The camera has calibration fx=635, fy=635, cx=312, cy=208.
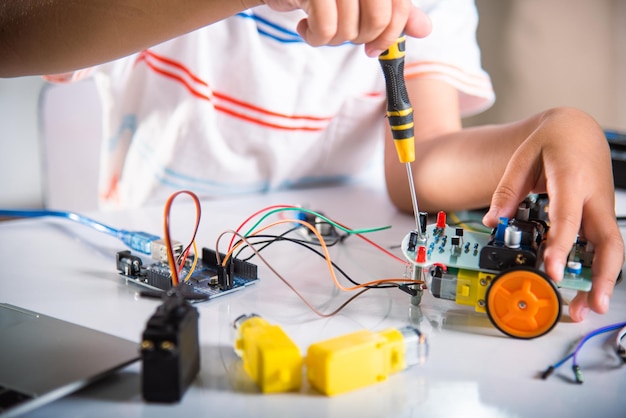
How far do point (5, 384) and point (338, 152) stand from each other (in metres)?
0.79

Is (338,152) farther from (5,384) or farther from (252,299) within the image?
(5,384)

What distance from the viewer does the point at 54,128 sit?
5.08ft

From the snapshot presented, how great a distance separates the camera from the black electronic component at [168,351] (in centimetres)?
42

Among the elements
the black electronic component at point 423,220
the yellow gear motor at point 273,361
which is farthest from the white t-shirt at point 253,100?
the yellow gear motor at point 273,361

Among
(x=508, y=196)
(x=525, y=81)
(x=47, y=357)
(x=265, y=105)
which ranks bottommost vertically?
(x=47, y=357)

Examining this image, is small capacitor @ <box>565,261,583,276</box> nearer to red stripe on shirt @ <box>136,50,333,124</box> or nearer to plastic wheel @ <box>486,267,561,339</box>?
plastic wheel @ <box>486,267,561,339</box>

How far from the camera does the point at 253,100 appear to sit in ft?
3.43

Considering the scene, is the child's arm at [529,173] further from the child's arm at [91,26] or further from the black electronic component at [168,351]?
the black electronic component at [168,351]

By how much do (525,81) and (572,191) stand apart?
3.60 feet

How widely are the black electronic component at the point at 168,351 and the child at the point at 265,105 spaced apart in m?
0.36

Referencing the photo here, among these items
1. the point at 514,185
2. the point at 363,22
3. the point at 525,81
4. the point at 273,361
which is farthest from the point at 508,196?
the point at 525,81

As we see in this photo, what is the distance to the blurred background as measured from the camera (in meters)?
1.50

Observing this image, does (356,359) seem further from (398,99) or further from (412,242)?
(398,99)

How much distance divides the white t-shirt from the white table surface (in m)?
0.21
